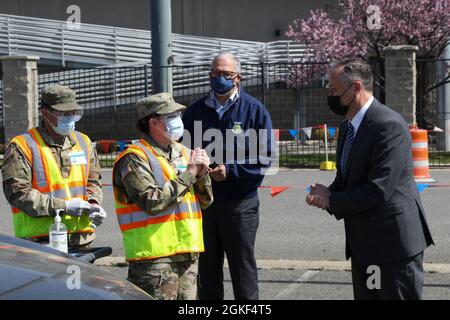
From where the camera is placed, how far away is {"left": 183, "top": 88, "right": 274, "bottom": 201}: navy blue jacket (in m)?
5.98

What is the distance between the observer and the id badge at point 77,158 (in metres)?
5.68

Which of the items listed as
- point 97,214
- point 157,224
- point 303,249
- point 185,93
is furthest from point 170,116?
point 185,93

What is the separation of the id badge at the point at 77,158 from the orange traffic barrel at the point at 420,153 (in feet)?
29.2

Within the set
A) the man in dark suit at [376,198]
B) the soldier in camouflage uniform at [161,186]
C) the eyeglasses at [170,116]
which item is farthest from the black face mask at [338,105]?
the eyeglasses at [170,116]

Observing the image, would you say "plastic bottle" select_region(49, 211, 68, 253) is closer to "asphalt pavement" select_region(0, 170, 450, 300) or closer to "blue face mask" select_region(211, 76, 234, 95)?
"blue face mask" select_region(211, 76, 234, 95)

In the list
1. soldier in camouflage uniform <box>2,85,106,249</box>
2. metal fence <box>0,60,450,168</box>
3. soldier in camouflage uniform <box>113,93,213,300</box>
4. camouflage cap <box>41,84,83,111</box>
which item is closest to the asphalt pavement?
soldier in camouflage uniform <box>2,85,106,249</box>

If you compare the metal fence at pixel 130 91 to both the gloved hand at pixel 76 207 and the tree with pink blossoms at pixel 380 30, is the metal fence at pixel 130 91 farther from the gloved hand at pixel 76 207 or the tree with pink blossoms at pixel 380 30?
the gloved hand at pixel 76 207

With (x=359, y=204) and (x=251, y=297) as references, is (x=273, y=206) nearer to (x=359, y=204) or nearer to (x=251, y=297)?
(x=251, y=297)

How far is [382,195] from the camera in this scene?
14.7 feet

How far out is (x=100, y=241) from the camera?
978 centimetres
